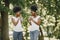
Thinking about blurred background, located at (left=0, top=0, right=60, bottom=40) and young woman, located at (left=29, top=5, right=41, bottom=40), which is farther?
blurred background, located at (left=0, top=0, right=60, bottom=40)

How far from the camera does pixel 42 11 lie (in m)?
11.3

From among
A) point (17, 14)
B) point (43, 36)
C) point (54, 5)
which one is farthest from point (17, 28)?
point (43, 36)

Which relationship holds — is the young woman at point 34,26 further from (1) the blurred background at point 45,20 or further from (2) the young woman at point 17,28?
(1) the blurred background at point 45,20

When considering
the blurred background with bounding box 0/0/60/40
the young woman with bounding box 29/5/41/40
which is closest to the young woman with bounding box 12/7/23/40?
the young woman with bounding box 29/5/41/40

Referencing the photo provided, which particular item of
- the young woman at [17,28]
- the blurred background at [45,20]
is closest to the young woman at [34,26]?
the young woman at [17,28]

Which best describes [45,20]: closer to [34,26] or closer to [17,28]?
[34,26]

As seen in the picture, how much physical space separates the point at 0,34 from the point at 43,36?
7.30ft

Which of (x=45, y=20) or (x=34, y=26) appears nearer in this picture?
(x=34, y=26)

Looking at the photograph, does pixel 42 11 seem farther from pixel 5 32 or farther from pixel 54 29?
pixel 5 32

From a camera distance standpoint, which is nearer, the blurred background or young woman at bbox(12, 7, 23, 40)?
young woman at bbox(12, 7, 23, 40)

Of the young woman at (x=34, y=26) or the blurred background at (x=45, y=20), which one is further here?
the blurred background at (x=45, y=20)

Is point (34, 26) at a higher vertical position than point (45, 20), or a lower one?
higher

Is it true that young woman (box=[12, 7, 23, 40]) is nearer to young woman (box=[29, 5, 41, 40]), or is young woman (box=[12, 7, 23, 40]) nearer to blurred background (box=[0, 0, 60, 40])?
young woman (box=[29, 5, 41, 40])

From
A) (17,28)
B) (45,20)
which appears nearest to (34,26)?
(17,28)
